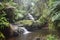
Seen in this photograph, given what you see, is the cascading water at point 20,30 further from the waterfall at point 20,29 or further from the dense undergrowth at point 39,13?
the dense undergrowth at point 39,13

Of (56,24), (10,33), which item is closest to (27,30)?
(10,33)

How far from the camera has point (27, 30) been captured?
1216 centimetres

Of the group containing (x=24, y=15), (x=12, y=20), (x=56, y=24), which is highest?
(x=24, y=15)

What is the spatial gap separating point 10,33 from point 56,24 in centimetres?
305

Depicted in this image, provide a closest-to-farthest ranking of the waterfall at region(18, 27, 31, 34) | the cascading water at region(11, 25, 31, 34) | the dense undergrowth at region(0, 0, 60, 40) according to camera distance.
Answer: the dense undergrowth at region(0, 0, 60, 40), the cascading water at region(11, 25, 31, 34), the waterfall at region(18, 27, 31, 34)

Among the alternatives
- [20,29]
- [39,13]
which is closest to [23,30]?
[20,29]

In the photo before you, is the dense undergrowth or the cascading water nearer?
the dense undergrowth

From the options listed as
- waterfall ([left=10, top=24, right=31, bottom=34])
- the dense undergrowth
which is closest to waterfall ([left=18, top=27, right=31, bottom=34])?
waterfall ([left=10, top=24, right=31, bottom=34])

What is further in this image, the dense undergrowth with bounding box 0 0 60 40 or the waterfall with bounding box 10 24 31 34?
the waterfall with bounding box 10 24 31 34

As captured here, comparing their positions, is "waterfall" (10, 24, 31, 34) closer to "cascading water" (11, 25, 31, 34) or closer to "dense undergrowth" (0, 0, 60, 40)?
"cascading water" (11, 25, 31, 34)

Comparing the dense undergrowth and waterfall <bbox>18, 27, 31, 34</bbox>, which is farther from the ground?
the dense undergrowth

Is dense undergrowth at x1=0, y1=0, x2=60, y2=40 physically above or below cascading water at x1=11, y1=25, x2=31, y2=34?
above

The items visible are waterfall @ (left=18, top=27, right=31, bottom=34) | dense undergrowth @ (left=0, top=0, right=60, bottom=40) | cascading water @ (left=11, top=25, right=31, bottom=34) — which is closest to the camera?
dense undergrowth @ (left=0, top=0, right=60, bottom=40)

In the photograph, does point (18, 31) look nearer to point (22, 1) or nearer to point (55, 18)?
point (55, 18)
